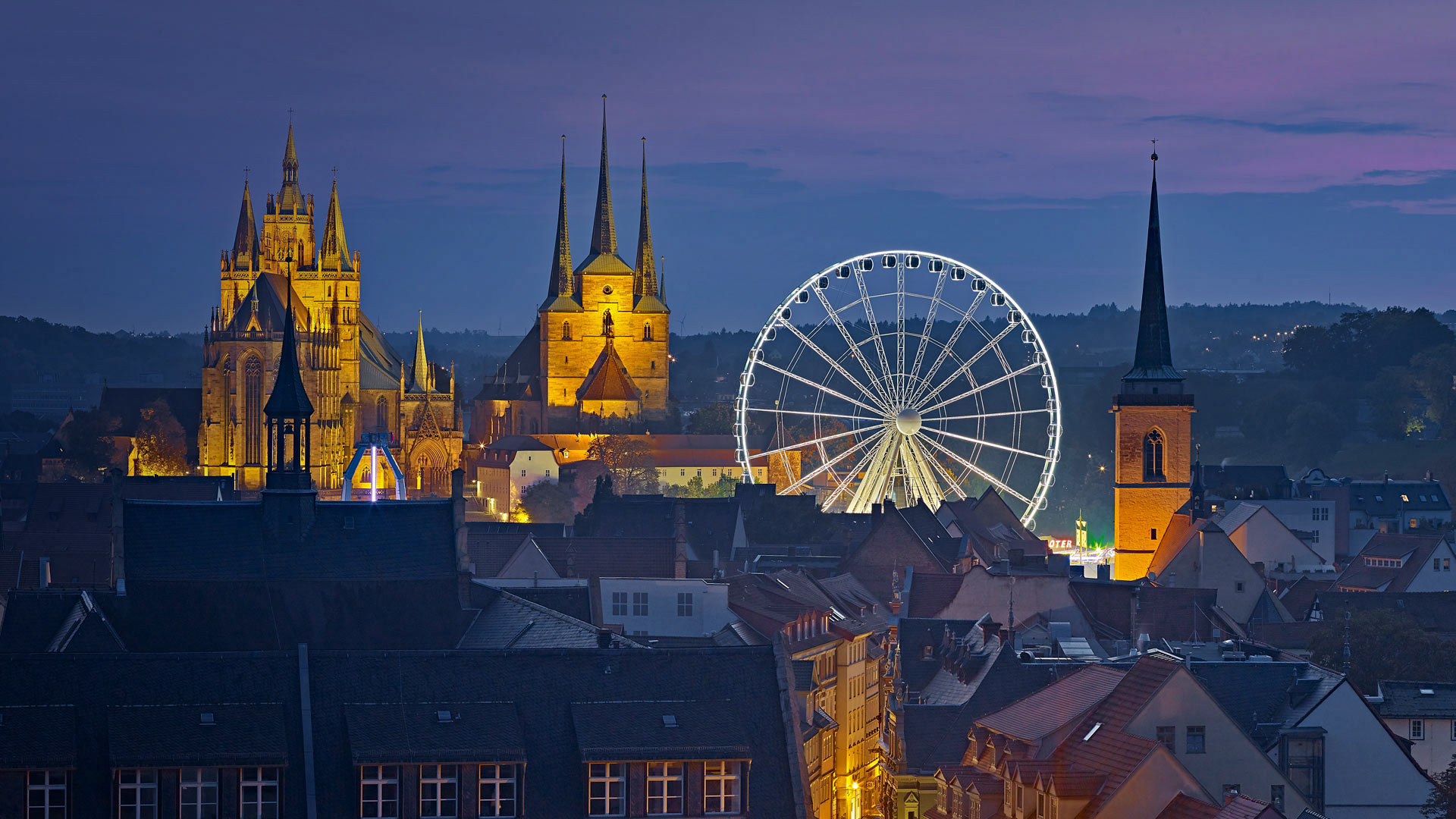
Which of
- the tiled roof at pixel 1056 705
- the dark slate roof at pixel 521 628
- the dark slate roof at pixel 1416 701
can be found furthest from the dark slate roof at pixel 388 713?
the dark slate roof at pixel 1416 701

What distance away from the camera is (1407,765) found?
205 ft

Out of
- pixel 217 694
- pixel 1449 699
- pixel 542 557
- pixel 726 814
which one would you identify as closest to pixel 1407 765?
pixel 1449 699

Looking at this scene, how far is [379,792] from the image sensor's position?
49844mm

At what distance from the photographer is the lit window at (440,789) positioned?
5012cm

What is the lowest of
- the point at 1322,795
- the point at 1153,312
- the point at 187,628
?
the point at 1322,795

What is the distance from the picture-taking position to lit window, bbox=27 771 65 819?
160ft

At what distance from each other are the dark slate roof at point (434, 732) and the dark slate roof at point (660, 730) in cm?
147

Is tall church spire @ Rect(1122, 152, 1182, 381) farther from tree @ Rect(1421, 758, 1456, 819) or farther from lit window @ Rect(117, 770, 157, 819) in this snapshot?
lit window @ Rect(117, 770, 157, 819)

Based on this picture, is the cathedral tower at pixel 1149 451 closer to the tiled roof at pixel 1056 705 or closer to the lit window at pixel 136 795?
the tiled roof at pixel 1056 705

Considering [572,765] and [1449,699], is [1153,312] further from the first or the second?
[572,765]

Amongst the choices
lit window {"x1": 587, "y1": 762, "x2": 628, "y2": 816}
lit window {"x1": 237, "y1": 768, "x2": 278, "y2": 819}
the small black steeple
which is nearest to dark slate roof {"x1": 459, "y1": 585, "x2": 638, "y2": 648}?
the small black steeple

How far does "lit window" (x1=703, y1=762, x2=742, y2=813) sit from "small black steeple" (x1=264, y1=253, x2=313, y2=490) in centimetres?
2184

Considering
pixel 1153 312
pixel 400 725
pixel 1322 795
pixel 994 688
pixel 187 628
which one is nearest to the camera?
pixel 400 725

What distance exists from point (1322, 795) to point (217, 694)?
26.5 meters
